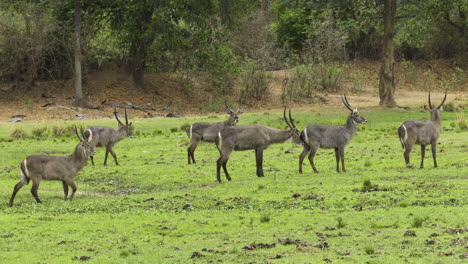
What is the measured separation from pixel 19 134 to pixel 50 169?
496 inches

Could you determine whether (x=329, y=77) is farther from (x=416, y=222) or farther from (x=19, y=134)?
(x=416, y=222)

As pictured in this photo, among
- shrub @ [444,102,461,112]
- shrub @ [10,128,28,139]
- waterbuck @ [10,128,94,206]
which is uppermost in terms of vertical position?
waterbuck @ [10,128,94,206]

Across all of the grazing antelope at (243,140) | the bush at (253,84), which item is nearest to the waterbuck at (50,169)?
the grazing antelope at (243,140)

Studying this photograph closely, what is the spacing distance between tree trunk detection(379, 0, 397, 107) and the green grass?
1081 cm

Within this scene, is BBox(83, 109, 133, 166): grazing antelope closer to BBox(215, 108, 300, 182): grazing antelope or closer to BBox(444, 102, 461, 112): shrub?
BBox(215, 108, 300, 182): grazing antelope

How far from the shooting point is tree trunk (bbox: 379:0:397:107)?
30.9 metres

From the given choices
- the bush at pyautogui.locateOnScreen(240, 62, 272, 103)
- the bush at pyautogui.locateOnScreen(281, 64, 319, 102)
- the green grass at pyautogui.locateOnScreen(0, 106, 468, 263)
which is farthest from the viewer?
the bush at pyautogui.locateOnScreen(281, 64, 319, 102)

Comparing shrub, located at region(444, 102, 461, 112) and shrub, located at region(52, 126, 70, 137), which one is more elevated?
shrub, located at region(444, 102, 461, 112)

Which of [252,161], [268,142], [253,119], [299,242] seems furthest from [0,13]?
[299,242]

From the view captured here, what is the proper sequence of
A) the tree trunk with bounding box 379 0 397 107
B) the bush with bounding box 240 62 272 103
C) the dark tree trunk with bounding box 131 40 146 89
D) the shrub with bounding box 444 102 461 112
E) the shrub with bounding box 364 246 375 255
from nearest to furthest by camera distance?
the shrub with bounding box 364 246 375 255 < the shrub with bounding box 444 102 461 112 < the tree trunk with bounding box 379 0 397 107 < the dark tree trunk with bounding box 131 40 146 89 < the bush with bounding box 240 62 272 103

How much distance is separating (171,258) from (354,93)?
3206 cm

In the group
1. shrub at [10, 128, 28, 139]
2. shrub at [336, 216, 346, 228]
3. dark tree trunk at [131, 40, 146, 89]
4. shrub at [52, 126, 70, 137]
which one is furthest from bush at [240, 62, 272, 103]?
shrub at [336, 216, 346, 228]

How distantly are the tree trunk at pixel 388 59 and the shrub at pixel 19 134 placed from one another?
15085 mm

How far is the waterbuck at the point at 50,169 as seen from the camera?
44.9 ft
